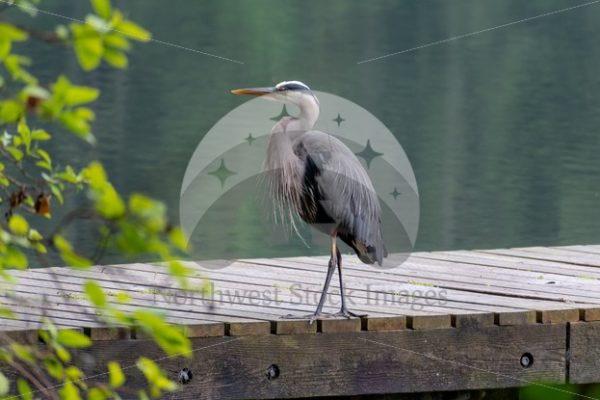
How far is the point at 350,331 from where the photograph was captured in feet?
10.8

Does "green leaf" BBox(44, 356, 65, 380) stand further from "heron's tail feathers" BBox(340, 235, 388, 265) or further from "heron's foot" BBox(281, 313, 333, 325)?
"heron's tail feathers" BBox(340, 235, 388, 265)

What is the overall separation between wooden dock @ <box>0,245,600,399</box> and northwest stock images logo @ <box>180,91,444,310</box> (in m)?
2.12

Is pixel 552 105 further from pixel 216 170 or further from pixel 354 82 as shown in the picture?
pixel 216 170

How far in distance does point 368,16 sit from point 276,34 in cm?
266

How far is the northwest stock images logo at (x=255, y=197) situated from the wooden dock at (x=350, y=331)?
2.12 metres

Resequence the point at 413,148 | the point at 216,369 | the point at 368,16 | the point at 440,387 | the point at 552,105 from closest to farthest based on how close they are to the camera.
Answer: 1. the point at 216,369
2. the point at 440,387
3. the point at 413,148
4. the point at 552,105
5. the point at 368,16

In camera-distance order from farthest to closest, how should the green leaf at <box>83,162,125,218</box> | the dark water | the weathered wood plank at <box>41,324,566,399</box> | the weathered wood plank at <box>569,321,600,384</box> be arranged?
the dark water
the weathered wood plank at <box>569,321,600,384</box>
the weathered wood plank at <box>41,324,566,399</box>
the green leaf at <box>83,162,125,218</box>

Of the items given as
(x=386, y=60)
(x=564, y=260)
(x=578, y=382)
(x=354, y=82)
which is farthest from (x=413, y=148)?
(x=578, y=382)

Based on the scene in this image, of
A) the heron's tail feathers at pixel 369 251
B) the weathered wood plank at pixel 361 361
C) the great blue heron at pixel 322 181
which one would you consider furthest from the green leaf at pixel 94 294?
the heron's tail feathers at pixel 369 251

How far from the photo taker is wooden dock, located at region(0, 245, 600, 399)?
3152 millimetres

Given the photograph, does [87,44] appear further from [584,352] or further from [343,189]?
[584,352]

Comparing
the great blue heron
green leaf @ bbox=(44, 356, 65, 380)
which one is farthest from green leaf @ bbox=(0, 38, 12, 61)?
the great blue heron

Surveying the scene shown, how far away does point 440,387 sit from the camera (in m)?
3.39

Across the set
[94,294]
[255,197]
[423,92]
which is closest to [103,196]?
[94,294]
